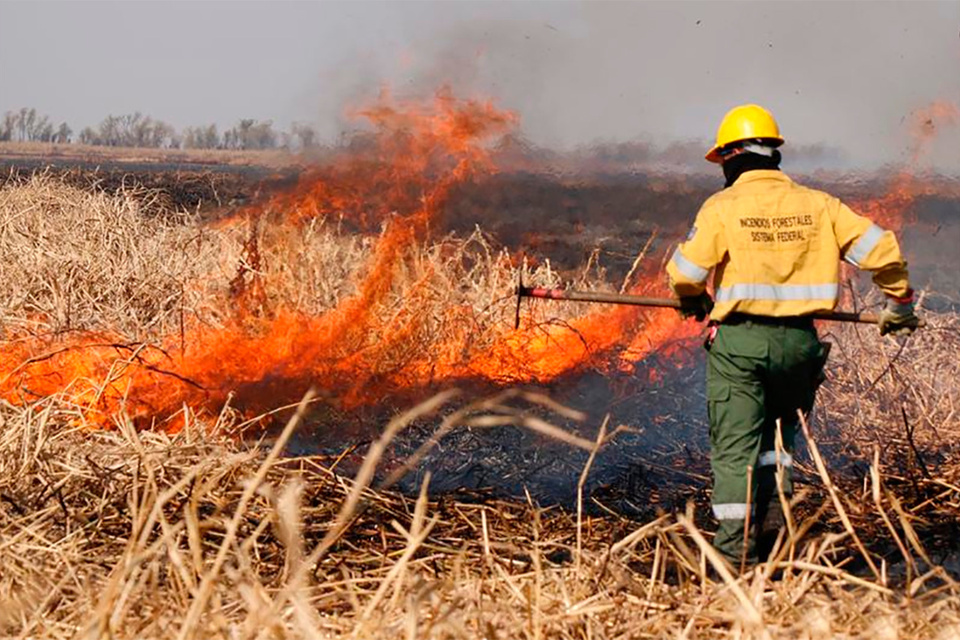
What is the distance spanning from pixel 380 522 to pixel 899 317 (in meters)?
2.41

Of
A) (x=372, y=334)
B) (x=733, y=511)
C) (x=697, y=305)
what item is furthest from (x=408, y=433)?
(x=733, y=511)

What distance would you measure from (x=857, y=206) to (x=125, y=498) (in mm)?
8313

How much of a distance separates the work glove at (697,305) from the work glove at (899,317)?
71 cm

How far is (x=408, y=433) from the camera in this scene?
25.5 ft

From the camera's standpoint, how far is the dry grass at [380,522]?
3.01 meters

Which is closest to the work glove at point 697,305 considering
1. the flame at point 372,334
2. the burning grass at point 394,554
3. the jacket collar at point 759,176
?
the jacket collar at point 759,176

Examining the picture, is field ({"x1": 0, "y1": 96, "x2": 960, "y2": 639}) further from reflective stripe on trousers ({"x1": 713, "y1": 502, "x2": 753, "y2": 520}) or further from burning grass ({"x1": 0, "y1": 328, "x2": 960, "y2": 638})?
reflective stripe on trousers ({"x1": 713, "y1": 502, "x2": 753, "y2": 520})

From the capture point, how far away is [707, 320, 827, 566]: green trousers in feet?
16.0

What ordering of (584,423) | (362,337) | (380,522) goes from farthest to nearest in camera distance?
(362,337)
(584,423)
(380,522)

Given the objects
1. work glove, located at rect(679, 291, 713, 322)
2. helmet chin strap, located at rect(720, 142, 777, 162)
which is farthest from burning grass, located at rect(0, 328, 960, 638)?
helmet chin strap, located at rect(720, 142, 777, 162)

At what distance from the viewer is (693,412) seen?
27.0ft

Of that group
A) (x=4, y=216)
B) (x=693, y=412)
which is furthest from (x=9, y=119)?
(x=693, y=412)

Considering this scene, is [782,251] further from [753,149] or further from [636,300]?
[636,300]

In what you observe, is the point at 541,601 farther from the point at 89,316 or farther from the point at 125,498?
the point at 89,316
